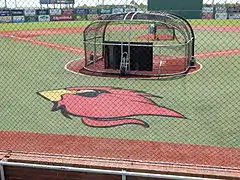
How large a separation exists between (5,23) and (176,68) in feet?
113

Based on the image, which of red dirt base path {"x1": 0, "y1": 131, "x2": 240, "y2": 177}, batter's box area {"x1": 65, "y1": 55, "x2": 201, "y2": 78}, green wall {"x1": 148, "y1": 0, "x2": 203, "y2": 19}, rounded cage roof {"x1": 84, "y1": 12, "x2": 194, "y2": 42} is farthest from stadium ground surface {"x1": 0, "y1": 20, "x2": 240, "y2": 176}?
green wall {"x1": 148, "y1": 0, "x2": 203, "y2": 19}

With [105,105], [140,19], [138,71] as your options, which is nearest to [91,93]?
[105,105]

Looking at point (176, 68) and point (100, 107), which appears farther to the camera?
point (176, 68)

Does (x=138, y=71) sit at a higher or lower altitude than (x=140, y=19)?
lower

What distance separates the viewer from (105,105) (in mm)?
8898

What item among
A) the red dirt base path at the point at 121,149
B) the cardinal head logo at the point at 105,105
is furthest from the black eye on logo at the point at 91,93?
the red dirt base path at the point at 121,149

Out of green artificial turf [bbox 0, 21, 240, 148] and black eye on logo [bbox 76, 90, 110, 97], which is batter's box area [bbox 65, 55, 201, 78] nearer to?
green artificial turf [bbox 0, 21, 240, 148]

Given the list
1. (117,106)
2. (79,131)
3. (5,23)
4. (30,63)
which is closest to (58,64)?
(30,63)

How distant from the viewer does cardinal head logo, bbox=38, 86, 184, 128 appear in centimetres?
782

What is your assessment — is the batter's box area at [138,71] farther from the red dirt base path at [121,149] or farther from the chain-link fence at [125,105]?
the red dirt base path at [121,149]

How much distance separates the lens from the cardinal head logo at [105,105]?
782cm

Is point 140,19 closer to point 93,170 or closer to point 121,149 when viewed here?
point 121,149

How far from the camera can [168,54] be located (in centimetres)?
1844

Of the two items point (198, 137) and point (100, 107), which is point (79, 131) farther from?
point (198, 137)
